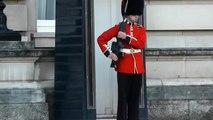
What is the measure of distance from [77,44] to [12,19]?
56.6 inches

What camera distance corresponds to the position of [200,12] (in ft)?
30.5

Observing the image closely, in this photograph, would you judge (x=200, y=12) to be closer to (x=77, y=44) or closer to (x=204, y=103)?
(x=204, y=103)

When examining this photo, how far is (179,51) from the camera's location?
9070mm

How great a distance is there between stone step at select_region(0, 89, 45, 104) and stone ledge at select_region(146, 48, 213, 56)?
172 centimetres

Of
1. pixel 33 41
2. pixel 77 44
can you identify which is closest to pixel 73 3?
pixel 77 44

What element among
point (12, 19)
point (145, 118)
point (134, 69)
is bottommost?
point (145, 118)

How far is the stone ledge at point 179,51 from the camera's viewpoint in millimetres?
9023

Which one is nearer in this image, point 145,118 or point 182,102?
point 145,118

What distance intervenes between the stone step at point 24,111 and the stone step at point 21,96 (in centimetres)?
6

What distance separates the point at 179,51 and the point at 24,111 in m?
2.42

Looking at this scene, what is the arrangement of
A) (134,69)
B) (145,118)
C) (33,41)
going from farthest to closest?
(33,41) < (145,118) < (134,69)

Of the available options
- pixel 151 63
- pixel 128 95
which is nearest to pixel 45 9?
pixel 151 63

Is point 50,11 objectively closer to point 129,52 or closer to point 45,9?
point 45,9

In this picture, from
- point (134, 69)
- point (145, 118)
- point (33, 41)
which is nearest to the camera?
point (134, 69)
